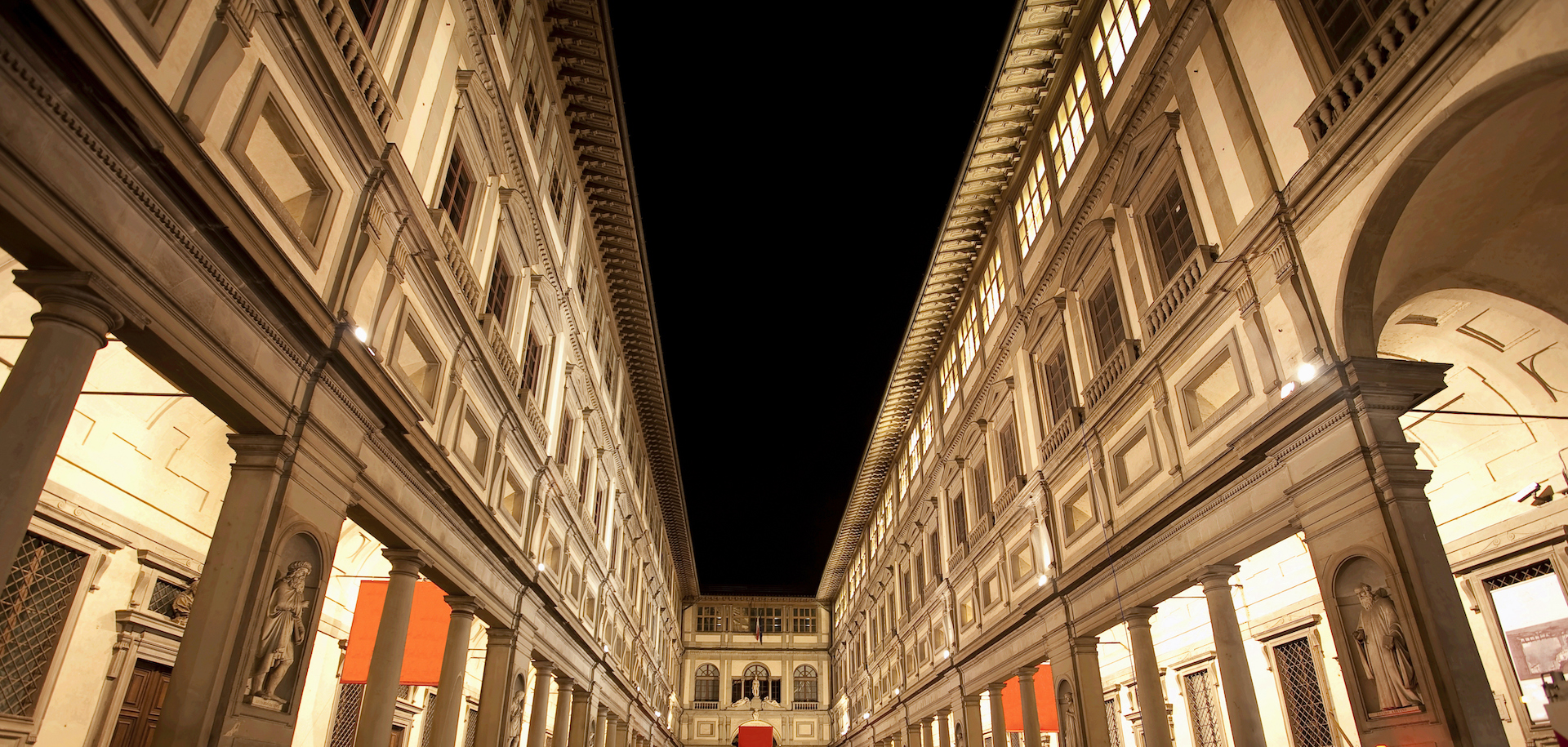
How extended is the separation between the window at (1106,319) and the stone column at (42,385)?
15264 millimetres

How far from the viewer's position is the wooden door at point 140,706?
1291 cm

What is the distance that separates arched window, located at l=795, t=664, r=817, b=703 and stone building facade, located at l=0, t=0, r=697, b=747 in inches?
1610

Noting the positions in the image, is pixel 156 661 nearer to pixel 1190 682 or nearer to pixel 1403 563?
pixel 1403 563

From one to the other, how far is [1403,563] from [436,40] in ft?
48.2

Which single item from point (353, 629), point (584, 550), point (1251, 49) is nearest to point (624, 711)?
point (584, 550)

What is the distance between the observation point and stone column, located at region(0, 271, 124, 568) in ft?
18.0

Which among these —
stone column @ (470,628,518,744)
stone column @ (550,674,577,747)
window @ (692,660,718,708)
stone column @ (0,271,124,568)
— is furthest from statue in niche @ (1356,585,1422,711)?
Answer: window @ (692,660,718,708)

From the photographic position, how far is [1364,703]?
9.34 m

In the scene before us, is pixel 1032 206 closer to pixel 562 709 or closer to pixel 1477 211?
pixel 1477 211

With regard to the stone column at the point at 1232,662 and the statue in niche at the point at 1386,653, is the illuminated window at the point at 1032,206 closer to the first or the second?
the stone column at the point at 1232,662

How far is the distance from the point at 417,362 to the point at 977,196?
1702cm

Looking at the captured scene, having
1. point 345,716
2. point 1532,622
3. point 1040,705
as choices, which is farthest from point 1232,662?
point 345,716

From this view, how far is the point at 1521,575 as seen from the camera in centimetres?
1368

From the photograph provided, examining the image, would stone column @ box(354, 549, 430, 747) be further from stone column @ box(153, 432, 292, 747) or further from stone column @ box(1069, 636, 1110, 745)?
stone column @ box(1069, 636, 1110, 745)
